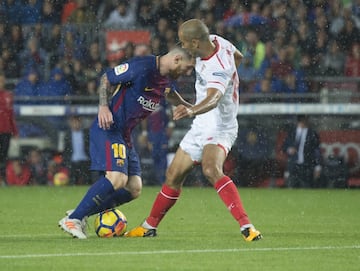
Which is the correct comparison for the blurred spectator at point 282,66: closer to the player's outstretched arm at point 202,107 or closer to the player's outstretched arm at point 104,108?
the player's outstretched arm at point 104,108

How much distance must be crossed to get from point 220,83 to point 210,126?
611 mm

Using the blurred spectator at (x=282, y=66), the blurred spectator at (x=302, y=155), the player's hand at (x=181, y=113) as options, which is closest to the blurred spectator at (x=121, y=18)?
the blurred spectator at (x=282, y=66)

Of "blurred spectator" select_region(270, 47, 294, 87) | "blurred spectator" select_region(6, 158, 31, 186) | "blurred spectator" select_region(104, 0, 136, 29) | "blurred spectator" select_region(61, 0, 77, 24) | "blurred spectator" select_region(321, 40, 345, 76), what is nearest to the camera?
"blurred spectator" select_region(6, 158, 31, 186)

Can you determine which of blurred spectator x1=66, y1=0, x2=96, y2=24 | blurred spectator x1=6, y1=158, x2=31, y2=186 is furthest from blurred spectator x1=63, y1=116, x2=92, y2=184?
blurred spectator x1=66, y1=0, x2=96, y2=24

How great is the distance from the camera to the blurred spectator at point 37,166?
1784cm

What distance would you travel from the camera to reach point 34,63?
19406 mm

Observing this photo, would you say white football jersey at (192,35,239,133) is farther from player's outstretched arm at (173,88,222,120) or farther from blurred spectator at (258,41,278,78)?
blurred spectator at (258,41,278,78)

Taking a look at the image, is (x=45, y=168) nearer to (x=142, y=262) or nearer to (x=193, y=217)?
(x=193, y=217)

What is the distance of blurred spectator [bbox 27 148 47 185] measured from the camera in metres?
17.8

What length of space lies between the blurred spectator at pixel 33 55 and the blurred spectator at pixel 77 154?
171cm

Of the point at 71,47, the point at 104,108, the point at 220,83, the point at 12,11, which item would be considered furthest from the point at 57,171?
the point at 220,83

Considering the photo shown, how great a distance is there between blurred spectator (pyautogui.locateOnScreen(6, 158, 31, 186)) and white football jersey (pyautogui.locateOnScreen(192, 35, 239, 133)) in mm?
8688

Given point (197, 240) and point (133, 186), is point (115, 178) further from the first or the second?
point (197, 240)

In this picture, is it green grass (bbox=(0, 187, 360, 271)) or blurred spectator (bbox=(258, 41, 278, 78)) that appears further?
blurred spectator (bbox=(258, 41, 278, 78))
